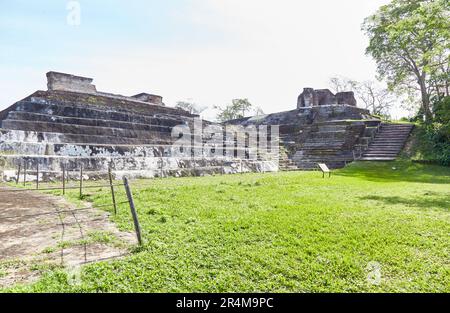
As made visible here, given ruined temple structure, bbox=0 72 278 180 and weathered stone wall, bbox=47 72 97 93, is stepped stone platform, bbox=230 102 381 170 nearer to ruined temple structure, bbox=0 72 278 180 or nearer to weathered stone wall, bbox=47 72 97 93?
ruined temple structure, bbox=0 72 278 180

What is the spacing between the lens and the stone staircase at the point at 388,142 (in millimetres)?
18625

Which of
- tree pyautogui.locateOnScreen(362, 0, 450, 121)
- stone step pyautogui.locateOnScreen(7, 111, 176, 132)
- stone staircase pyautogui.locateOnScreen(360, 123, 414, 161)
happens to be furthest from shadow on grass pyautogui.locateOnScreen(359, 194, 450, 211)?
stone step pyautogui.locateOnScreen(7, 111, 176, 132)

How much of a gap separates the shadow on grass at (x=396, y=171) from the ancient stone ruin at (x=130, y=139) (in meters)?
2.43

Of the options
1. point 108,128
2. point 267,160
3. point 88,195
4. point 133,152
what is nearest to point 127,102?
point 108,128

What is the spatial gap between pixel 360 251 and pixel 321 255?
573mm

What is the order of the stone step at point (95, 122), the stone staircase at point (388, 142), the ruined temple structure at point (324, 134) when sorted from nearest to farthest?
the stone step at point (95, 122)
the stone staircase at point (388, 142)
the ruined temple structure at point (324, 134)

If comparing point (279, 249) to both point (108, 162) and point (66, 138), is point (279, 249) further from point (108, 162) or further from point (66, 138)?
point (66, 138)

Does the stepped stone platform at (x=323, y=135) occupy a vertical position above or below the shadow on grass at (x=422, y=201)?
above

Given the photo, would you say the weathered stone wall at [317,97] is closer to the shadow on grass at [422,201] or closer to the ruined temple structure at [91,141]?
the ruined temple structure at [91,141]

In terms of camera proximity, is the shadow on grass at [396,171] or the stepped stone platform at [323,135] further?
the stepped stone platform at [323,135]

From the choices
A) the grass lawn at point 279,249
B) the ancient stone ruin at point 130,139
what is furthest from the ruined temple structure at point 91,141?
the grass lawn at point 279,249

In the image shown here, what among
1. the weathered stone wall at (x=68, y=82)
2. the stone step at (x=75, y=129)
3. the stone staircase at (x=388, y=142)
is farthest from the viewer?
the weathered stone wall at (x=68, y=82)

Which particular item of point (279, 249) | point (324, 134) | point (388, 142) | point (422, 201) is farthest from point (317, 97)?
point (279, 249)

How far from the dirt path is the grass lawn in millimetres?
318
